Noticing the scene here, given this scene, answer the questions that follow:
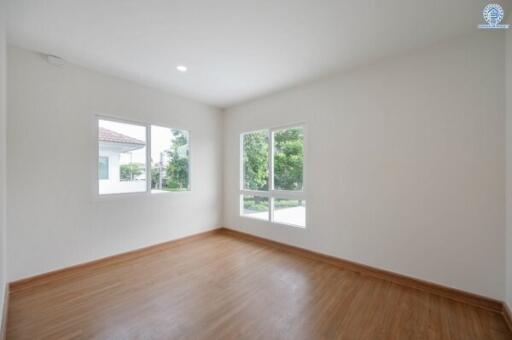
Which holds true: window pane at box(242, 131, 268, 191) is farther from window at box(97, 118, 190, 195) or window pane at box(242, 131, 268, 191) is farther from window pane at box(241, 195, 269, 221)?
window at box(97, 118, 190, 195)

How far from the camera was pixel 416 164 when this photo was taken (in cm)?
254

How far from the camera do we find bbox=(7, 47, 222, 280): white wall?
8.29ft

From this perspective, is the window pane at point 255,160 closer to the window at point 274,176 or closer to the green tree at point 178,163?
the window at point 274,176

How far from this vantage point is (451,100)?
2.33 meters

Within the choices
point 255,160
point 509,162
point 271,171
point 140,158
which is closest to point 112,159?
point 140,158

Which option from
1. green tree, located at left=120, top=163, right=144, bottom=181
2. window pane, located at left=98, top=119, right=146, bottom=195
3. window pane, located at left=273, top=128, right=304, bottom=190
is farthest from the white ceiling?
green tree, located at left=120, top=163, right=144, bottom=181

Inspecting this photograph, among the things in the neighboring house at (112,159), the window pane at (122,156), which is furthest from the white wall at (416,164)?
the neighboring house at (112,159)

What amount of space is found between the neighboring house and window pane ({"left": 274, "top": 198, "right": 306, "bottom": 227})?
8.14 ft

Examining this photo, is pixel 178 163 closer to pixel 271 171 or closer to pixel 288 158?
pixel 271 171

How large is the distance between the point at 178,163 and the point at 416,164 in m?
3.75

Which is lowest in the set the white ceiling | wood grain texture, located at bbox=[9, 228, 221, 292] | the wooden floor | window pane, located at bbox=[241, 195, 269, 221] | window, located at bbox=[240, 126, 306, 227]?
the wooden floor

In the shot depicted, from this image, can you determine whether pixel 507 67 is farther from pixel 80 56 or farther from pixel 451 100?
pixel 80 56

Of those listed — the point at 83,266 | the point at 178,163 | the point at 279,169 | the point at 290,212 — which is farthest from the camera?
the point at 178,163

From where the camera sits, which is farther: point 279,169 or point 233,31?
point 279,169
